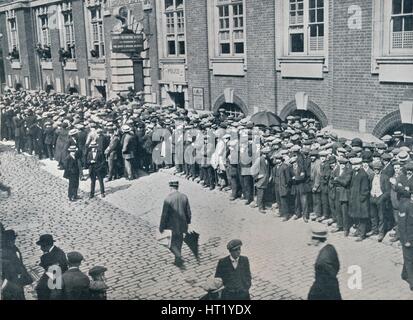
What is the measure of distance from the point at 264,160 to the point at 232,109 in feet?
23.6

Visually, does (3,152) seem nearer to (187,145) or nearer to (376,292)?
(187,145)

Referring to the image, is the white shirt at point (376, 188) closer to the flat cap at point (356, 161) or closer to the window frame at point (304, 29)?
the flat cap at point (356, 161)

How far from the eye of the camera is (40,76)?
33.1m

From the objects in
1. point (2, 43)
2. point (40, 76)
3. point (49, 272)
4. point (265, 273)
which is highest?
point (2, 43)

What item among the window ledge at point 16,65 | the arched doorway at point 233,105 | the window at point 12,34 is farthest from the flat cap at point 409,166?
the window at point 12,34

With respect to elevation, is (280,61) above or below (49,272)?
above

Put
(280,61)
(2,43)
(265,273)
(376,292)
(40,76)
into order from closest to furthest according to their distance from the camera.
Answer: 1. (376,292)
2. (265,273)
3. (280,61)
4. (40,76)
5. (2,43)

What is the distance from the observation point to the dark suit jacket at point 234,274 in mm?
6664

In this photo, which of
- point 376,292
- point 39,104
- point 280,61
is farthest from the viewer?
point 39,104

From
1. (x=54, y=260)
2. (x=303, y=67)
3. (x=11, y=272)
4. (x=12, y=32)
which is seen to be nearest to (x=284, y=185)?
(x=303, y=67)

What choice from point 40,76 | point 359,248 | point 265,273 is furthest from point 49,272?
point 40,76

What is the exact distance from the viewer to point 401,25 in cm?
1255

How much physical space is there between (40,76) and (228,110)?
1871 centimetres

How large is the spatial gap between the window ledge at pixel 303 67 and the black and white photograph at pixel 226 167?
0.05 metres
